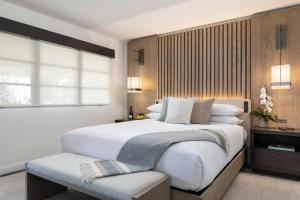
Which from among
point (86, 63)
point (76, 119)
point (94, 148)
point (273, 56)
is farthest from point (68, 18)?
point (273, 56)

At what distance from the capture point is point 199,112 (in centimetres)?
312

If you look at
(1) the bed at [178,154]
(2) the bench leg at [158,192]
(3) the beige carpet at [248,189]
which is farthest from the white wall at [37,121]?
(2) the bench leg at [158,192]

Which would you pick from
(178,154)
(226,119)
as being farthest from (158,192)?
(226,119)

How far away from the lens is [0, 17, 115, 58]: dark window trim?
2.89m

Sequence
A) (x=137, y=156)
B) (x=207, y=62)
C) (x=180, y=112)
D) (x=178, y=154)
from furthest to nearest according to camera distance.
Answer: (x=207, y=62) < (x=180, y=112) < (x=137, y=156) < (x=178, y=154)

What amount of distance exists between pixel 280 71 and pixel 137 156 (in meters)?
2.47

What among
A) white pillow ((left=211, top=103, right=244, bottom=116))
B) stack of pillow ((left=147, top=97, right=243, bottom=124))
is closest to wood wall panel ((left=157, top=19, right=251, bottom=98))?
white pillow ((left=211, top=103, right=244, bottom=116))

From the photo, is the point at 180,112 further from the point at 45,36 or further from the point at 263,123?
the point at 45,36

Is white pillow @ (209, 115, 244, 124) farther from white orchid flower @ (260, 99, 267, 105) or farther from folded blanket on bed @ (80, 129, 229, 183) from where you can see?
folded blanket on bed @ (80, 129, 229, 183)

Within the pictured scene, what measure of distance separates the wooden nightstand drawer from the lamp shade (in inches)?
36.3

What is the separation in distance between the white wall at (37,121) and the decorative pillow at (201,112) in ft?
6.68

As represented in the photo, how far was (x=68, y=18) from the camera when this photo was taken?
3551 mm

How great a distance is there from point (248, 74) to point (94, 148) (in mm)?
2685

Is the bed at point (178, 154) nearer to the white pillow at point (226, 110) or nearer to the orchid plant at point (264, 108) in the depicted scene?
the white pillow at point (226, 110)
